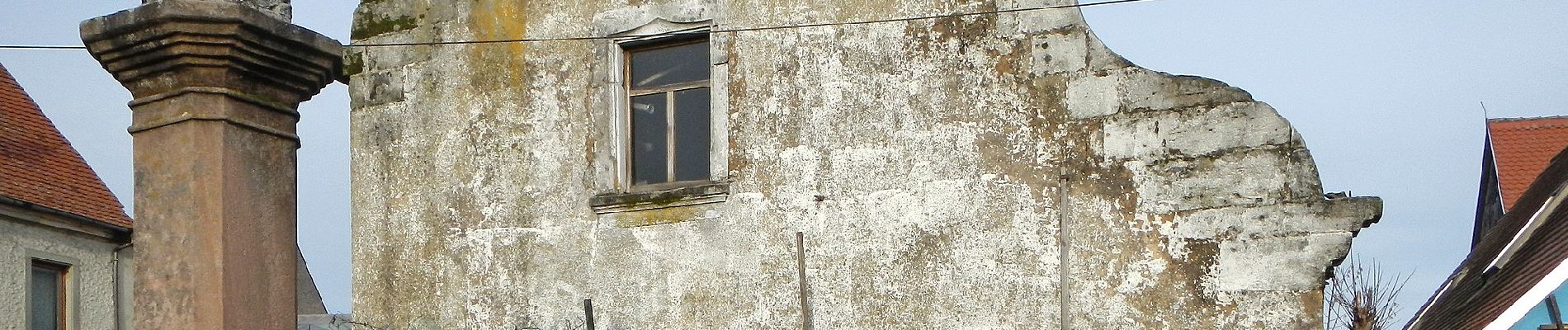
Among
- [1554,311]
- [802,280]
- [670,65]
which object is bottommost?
[1554,311]

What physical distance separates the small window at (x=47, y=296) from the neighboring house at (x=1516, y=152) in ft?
47.4

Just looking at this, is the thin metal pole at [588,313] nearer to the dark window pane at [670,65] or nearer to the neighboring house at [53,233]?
the dark window pane at [670,65]

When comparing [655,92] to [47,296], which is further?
[47,296]

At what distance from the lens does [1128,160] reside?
862 cm

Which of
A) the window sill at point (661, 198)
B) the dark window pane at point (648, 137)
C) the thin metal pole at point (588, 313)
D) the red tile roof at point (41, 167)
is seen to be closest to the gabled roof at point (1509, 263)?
the window sill at point (661, 198)

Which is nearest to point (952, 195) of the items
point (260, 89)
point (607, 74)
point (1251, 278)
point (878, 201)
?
point (878, 201)

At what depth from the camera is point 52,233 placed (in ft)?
53.3

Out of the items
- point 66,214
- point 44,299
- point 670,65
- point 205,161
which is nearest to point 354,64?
point 670,65

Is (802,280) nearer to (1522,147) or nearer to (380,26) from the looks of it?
(380,26)

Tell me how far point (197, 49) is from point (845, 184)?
12.0 ft

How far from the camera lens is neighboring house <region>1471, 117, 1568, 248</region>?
19.3 metres

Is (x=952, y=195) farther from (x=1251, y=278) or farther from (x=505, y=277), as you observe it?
(x=505, y=277)

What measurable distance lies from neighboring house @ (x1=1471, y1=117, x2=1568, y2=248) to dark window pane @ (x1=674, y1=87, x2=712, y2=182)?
12.0 m

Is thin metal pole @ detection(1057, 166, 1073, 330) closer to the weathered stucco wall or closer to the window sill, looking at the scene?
the weathered stucco wall
